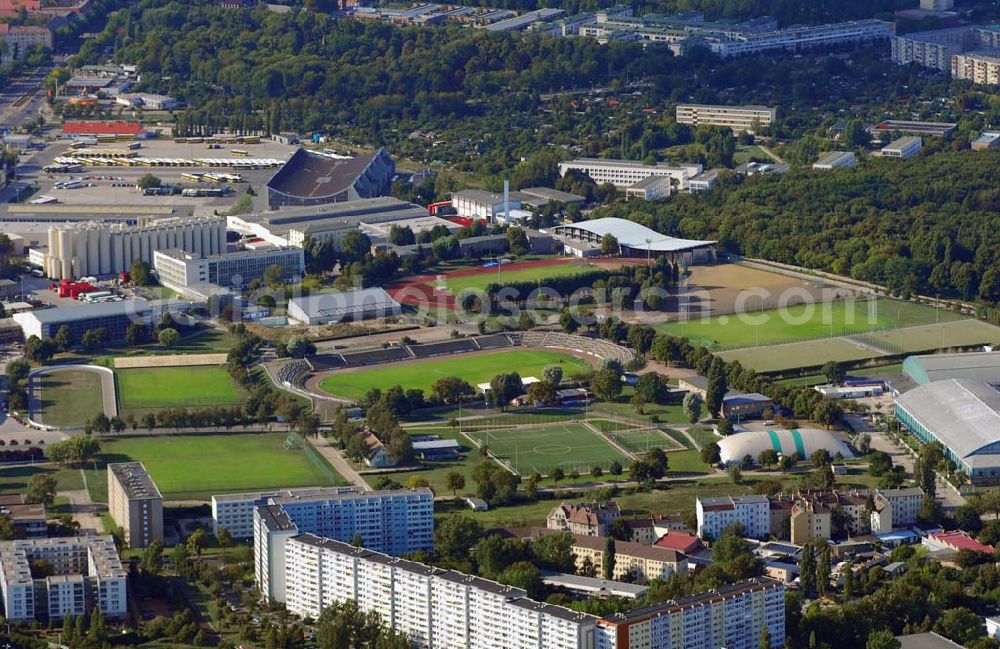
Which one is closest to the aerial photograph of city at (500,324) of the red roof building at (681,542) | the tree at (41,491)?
the red roof building at (681,542)

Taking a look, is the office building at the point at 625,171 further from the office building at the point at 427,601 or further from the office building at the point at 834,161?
the office building at the point at 427,601

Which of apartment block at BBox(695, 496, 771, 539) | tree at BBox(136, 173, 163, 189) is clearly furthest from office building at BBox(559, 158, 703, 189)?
apartment block at BBox(695, 496, 771, 539)

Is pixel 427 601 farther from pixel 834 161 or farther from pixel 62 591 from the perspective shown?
pixel 834 161

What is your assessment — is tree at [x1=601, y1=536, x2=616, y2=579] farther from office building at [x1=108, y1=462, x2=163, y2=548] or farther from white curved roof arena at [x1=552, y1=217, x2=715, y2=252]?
white curved roof arena at [x1=552, y1=217, x2=715, y2=252]

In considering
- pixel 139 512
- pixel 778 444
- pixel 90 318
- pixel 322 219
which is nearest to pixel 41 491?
pixel 139 512

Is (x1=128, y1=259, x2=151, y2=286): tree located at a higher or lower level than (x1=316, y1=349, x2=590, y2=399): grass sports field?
higher
